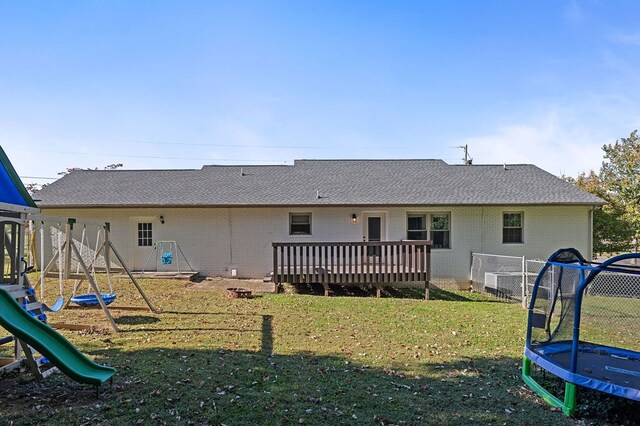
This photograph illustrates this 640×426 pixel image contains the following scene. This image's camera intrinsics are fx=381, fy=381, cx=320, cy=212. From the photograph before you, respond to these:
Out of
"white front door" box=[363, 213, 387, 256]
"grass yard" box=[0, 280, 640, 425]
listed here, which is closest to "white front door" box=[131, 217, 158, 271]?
"grass yard" box=[0, 280, 640, 425]

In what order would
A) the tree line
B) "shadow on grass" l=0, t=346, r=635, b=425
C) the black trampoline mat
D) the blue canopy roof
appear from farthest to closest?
the tree line
the blue canopy roof
the black trampoline mat
"shadow on grass" l=0, t=346, r=635, b=425

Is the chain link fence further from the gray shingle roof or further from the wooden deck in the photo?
the wooden deck

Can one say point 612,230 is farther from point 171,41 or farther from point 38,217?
point 38,217

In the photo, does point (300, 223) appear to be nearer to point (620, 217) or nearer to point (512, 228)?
point (512, 228)

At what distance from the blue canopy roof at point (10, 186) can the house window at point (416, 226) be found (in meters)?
11.2

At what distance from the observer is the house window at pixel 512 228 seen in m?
13.9

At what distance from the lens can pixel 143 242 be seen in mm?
14109

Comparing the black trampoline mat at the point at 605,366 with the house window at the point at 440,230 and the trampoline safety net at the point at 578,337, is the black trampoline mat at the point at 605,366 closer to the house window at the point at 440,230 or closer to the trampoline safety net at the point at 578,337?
the trampoline safety net at the point at 578,337

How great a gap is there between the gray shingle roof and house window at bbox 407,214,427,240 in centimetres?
72

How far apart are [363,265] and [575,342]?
758cm

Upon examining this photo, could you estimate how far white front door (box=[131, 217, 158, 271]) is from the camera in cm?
1401

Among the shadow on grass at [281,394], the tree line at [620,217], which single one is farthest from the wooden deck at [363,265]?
the tree line at [620,217]

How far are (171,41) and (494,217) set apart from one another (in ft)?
41.3

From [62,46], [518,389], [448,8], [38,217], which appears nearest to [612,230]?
[448,8]
